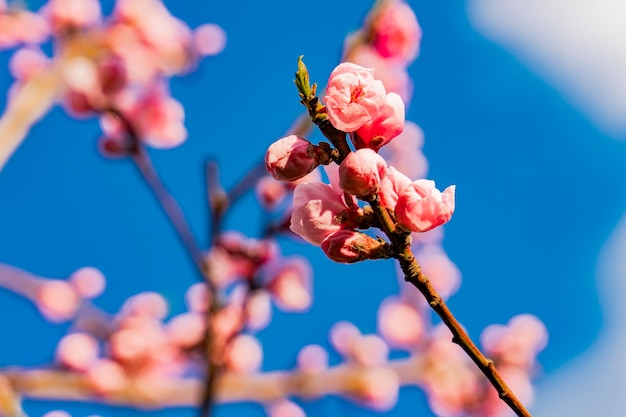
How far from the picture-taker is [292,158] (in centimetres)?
82

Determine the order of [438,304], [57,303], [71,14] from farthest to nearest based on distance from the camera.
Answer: [57,303], [71,14], [438,304]

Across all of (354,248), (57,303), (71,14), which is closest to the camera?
(354,248)

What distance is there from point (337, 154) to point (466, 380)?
159 inches

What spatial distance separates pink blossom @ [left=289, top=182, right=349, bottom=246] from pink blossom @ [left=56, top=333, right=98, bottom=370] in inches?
135

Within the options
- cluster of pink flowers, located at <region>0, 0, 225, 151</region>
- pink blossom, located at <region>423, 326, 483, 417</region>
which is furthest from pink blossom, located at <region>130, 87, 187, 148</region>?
pink blossom, located at <region>423, 326, 483, 417</region>

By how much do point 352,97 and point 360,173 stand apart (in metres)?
0.12

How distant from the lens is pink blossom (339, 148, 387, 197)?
0.75m

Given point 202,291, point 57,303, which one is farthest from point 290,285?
point 57,303

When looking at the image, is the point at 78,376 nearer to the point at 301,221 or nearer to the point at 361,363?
the point at 361,363

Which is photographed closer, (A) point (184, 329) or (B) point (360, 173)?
(B) point (360, 173)

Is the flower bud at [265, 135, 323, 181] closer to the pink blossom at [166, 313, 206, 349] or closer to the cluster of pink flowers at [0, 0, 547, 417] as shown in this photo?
the cluster of pink flowers at [0, 0, 547, 417]

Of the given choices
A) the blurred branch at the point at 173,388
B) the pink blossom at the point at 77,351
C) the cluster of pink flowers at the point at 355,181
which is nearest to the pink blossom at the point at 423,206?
the cluster of pink flowers at the point at 355,181

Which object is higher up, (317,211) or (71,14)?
(71,14)

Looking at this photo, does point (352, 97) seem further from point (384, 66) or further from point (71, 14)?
point (71, 14)
